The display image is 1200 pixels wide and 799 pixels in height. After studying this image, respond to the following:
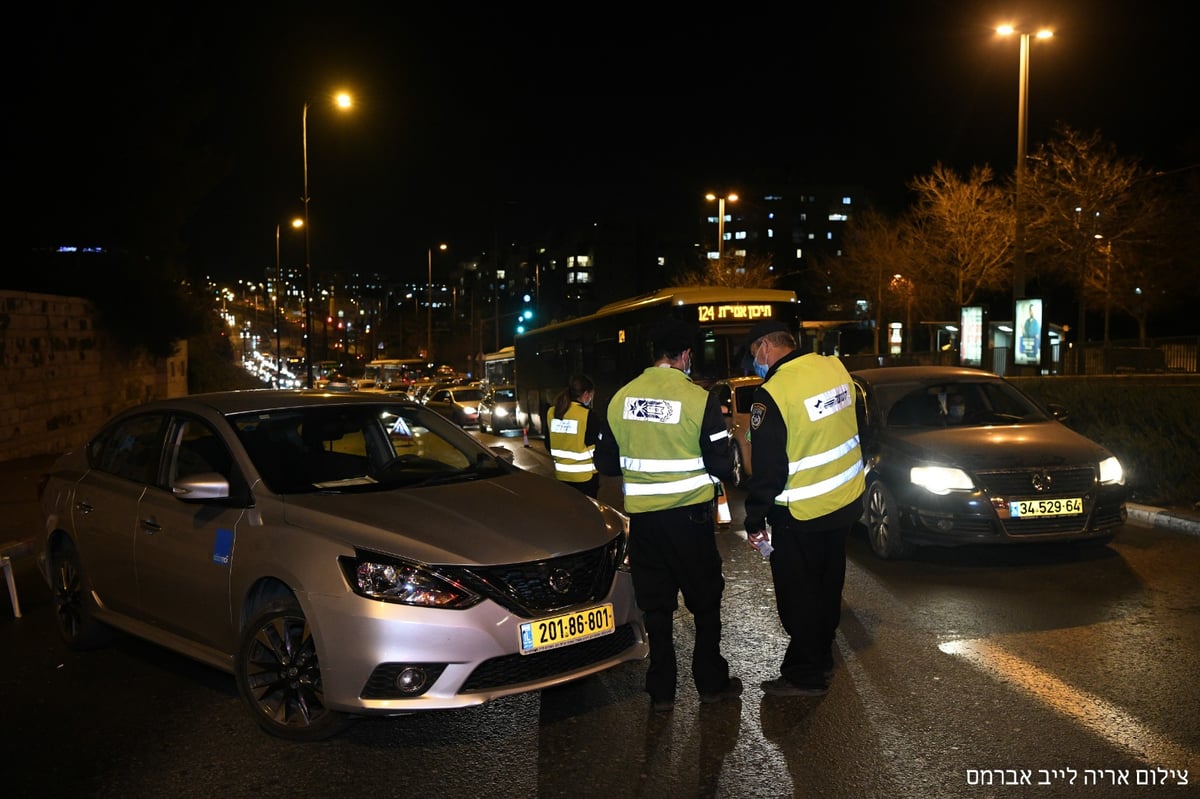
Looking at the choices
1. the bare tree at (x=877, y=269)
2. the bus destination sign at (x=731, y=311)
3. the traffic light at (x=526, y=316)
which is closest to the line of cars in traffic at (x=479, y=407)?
the traffic light at (x=526, y=316)

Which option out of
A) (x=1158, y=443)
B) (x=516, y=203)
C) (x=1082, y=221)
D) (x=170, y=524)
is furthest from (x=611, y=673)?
(x=516, y=203)

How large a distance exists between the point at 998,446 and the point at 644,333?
8048mm

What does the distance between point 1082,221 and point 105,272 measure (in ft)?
84.2

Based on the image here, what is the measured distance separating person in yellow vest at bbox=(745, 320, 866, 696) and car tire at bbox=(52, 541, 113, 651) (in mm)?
4071

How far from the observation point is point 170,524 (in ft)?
18.1

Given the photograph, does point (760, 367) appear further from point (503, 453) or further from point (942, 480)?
point (942, 480)

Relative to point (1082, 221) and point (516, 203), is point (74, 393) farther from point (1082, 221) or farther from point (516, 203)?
point (1082, 221)

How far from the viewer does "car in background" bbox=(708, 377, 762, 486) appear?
44.5 feet

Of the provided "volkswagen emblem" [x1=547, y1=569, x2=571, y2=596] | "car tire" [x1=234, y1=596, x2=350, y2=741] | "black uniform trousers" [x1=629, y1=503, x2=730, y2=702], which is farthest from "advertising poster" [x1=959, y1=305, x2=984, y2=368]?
"car tire" [x1=234, y1=596, x2=350, y2=741]

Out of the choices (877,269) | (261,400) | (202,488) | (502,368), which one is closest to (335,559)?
(202,488)

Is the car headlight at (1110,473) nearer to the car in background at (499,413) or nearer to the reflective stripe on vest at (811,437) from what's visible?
the reflective stripe on vest at (811,437)

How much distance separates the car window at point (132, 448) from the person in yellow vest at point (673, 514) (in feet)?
9.29

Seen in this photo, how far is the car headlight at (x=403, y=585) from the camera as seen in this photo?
14.9 ft

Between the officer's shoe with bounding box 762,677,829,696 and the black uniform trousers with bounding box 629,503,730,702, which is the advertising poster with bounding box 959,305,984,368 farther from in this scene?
the black uniform trousers with bounding box 629,503,730,702
